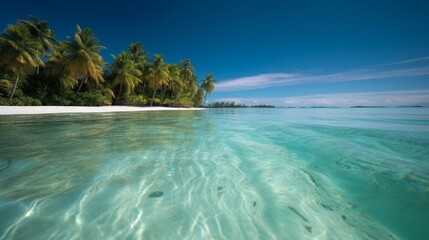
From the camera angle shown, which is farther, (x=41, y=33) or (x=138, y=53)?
(x=138, y=53)

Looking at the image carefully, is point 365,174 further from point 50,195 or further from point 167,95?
point 167,95

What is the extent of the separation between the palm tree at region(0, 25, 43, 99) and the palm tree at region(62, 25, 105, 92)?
10.4ft

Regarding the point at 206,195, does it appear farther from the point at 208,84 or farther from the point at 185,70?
the point at 208,84

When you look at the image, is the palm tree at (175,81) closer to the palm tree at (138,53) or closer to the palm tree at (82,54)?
the palm tree at (138,53)

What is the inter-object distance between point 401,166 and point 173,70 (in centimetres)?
3451

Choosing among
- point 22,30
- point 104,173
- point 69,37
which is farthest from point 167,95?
point 104,173

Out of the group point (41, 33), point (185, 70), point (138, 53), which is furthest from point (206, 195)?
point (185, 70)

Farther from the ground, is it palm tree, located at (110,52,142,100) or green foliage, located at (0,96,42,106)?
palm tree, located at (110,52,142,100)

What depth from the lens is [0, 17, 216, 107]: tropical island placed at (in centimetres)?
1634

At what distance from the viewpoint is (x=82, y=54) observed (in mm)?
19641

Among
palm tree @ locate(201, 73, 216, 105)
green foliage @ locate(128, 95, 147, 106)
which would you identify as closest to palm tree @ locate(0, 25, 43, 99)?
green foliage @ locate(128, 95, 147, 106)

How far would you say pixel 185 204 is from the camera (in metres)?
2.15

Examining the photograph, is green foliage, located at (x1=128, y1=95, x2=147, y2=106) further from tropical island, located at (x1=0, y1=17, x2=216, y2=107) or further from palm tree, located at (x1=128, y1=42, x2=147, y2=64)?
palm tree, located at (x1=128, y1=42, x2=147, y2=64)

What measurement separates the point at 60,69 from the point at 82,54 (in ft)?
12.1
